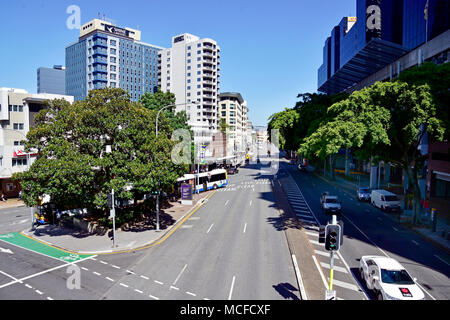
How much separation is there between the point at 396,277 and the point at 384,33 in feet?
188

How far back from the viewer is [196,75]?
11469 centimetres

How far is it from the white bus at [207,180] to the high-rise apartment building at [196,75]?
59.8 m

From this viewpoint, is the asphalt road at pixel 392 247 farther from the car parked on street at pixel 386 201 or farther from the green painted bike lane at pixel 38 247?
the green painted bike lane at pixel 38 247

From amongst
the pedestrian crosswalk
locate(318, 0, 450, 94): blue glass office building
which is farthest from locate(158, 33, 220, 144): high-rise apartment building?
the pedestrian crosswalk

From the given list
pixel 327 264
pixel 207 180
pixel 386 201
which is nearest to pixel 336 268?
pixel 327 264

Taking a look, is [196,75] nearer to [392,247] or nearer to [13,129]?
[13,129]

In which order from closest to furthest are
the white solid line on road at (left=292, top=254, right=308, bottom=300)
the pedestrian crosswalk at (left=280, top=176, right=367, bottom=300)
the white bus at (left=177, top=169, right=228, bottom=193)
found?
the white solid line on road at (left=292, top=254, right=308, bottom=300)
the pedestrian crosswalk at (left=280, top=176, right=367, bottom=300)
the white bus at (left=177, top=169, right=228, bottom=193)

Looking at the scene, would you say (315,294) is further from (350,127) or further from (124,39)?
(124,39)

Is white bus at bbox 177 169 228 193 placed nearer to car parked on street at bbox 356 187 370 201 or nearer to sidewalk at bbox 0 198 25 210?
sidewalk at bbox 0 198 25 210

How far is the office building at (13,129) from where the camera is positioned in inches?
1623

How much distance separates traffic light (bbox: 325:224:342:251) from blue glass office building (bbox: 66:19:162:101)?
123m

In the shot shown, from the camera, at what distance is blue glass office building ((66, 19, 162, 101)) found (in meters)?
126

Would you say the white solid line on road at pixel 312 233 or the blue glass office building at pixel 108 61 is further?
the blue glass office building at pixel 108 61

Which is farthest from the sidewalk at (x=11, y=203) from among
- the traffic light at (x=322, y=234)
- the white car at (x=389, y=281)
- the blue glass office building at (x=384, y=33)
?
the blue glass office building at (x=384, y=33)
